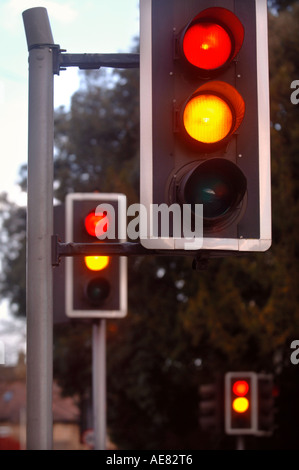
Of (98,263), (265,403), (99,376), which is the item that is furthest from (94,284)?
(265,403)

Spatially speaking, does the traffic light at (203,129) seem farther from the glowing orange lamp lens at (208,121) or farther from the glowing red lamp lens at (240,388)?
the glowing red lamp lens at (240,388)

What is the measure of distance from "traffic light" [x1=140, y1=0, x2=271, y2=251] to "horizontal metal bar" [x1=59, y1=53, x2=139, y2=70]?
54 cm

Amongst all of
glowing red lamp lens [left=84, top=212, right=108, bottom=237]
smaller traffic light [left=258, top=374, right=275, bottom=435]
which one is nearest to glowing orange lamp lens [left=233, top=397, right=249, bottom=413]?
smaller traffic light [left=258, top=374, right=275, bottom=435]

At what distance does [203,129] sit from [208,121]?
4 centimetres

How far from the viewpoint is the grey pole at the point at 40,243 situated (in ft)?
11.5

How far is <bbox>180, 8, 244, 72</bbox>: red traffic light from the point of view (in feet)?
11.6

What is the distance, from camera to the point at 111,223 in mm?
5688

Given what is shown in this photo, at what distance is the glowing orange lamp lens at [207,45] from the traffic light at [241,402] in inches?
363

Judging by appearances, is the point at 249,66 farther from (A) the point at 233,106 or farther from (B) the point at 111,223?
(B) the point at 111,223

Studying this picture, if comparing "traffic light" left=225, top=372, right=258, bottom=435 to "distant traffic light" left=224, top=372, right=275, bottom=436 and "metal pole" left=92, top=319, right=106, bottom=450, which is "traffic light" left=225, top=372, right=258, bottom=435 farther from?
"metal pole" left=92, top=319, right=106, bottom=450

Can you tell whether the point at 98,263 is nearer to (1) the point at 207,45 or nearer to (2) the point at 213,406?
(1) the point at 207,45

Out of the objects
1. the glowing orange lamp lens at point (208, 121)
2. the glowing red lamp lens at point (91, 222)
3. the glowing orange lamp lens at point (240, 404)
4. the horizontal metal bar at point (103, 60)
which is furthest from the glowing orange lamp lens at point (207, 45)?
the glowing orange lamp lens at point (240, 404)
